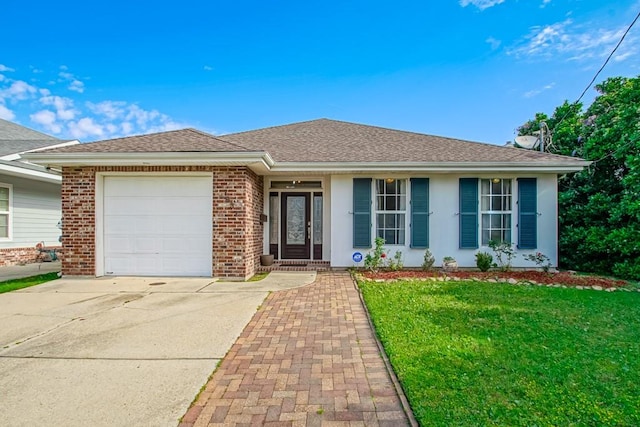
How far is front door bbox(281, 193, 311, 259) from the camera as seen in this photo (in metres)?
9.94

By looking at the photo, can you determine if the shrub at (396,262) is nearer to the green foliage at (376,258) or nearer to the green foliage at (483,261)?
the green foliage at (376,258)

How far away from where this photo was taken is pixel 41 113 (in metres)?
15.5

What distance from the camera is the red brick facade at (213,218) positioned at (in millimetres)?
7547

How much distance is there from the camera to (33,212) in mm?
11430

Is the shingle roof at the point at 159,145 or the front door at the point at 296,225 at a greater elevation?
the shingle roof at the point at 159,145

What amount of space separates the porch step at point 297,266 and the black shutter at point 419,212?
2.55 m

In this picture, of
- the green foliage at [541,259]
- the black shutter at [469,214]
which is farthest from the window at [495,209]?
the green foliage at [541,259]

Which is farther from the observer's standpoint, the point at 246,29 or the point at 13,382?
the point at 246,29

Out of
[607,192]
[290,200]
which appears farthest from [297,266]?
[607,192]

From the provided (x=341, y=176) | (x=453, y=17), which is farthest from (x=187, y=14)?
(x=453, y=17)

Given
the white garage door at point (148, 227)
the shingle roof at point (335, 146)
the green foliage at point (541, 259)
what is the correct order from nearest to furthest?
the shingle roof at point (335, 146) → the white garage door at point (148, 227) → the green foliage at point (541, 259)

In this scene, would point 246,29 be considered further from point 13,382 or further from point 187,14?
point 13,382

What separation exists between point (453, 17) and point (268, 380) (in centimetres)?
1168

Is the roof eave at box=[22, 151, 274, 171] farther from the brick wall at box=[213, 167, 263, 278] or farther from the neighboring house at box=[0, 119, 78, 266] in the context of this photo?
the neighboring house at box=[0, 119, 78, 266]
